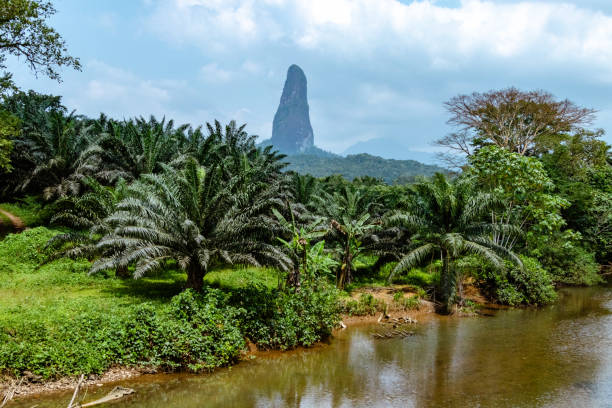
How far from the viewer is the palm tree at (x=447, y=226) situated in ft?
58.7

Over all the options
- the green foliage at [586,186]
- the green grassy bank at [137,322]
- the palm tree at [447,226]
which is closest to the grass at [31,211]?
the green grassy bank at [137,322]

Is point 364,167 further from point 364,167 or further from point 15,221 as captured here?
point 15,221

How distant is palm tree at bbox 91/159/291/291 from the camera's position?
13570mm

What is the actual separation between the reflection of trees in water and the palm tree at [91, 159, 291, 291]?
137 inches

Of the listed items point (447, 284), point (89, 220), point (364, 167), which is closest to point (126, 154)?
point (89, 220)

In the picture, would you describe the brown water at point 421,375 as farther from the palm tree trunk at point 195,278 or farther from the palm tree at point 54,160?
the palm tree at point 54,160

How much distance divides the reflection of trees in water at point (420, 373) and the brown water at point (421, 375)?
0.08 feet

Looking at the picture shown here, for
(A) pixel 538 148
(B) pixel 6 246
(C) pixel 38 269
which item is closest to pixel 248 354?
(C) pixel 38 269

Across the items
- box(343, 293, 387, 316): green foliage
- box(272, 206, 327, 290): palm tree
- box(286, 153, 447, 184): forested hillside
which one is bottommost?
box(343, 293, 387, 316): green foliage

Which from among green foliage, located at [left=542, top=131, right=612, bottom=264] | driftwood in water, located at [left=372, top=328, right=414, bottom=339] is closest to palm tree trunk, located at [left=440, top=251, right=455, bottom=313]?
driftwood in water, located at [left=372, top=328, right=414, bottom=339]

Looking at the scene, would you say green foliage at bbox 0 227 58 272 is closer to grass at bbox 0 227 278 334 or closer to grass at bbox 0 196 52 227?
grass at bbox 0 227 278 334

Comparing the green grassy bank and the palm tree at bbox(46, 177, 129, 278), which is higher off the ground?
the palm tree at bbox(46, 177, 129, 278)

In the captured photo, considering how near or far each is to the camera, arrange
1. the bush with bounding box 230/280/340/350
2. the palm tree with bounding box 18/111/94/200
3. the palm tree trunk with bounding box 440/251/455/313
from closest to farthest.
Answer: the bush with bounding box 230/280/340/350 → the palm tree trunk with bounding box 440/251/455/313 → the palm tree with bounding box 18/111/94/200

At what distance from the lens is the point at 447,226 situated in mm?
18578
